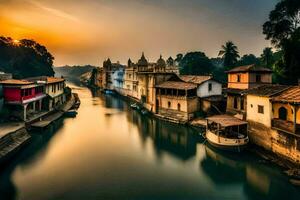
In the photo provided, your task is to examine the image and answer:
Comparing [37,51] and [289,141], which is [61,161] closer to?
[289,141]

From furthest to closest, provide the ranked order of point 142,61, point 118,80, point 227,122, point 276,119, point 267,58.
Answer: point 118,80, point 142,61, point 267,58, point 227,122, point 276,119


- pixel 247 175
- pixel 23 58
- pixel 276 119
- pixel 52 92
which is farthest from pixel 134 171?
pixel 23 58

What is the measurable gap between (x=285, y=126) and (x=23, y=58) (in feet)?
301

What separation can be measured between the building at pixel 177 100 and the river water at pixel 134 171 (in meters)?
7.27

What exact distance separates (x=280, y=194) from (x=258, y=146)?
9160 millimetres

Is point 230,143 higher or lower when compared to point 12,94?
lower

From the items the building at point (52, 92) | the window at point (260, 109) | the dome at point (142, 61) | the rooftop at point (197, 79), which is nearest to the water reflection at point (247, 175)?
the window at point (260, 109)

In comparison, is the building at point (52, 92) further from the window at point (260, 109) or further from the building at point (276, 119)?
the window at point (260, 109)

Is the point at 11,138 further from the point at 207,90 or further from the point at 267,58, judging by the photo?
the point at 267,58

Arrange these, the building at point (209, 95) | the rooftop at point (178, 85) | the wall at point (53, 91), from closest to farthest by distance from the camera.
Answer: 1. the building at point (209, 95)
2. the rooftop at point (178, 85)
3. the wall at point (53, 91)

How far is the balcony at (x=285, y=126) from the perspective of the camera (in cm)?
2328

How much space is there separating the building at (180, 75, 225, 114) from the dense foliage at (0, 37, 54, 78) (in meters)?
64.2

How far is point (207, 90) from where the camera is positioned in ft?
153

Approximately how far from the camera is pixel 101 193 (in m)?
19.9
